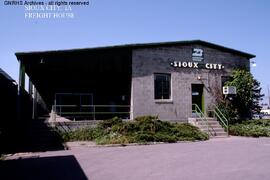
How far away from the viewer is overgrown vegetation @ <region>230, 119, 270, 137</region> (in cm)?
1809

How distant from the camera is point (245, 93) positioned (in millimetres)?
21469

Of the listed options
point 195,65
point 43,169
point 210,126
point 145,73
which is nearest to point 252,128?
point 210,126

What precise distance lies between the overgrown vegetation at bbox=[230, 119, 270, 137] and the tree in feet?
4.80

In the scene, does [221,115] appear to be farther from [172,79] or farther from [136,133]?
[136,133]

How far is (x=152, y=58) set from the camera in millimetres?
19562

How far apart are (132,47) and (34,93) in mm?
13071

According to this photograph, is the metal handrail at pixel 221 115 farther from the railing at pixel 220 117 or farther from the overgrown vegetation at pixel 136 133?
the overgrown vegetation at pixel 136 133

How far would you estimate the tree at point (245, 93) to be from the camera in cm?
2144

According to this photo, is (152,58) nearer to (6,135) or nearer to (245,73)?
(245,73)

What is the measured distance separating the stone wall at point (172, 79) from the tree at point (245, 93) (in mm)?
1022

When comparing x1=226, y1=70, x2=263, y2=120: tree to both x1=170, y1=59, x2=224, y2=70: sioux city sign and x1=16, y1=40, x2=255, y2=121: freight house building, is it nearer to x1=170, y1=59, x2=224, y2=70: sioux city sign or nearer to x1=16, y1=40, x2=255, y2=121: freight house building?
x1=16, y1=40, x2=255, y2=121: freight house building

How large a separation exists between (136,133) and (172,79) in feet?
19.7

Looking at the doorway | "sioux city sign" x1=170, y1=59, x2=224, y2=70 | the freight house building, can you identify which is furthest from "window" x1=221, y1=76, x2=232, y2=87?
the doorway

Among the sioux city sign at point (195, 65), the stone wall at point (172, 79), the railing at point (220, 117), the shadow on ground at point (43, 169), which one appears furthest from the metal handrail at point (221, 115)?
the shadow on ground at point (43, 169)
